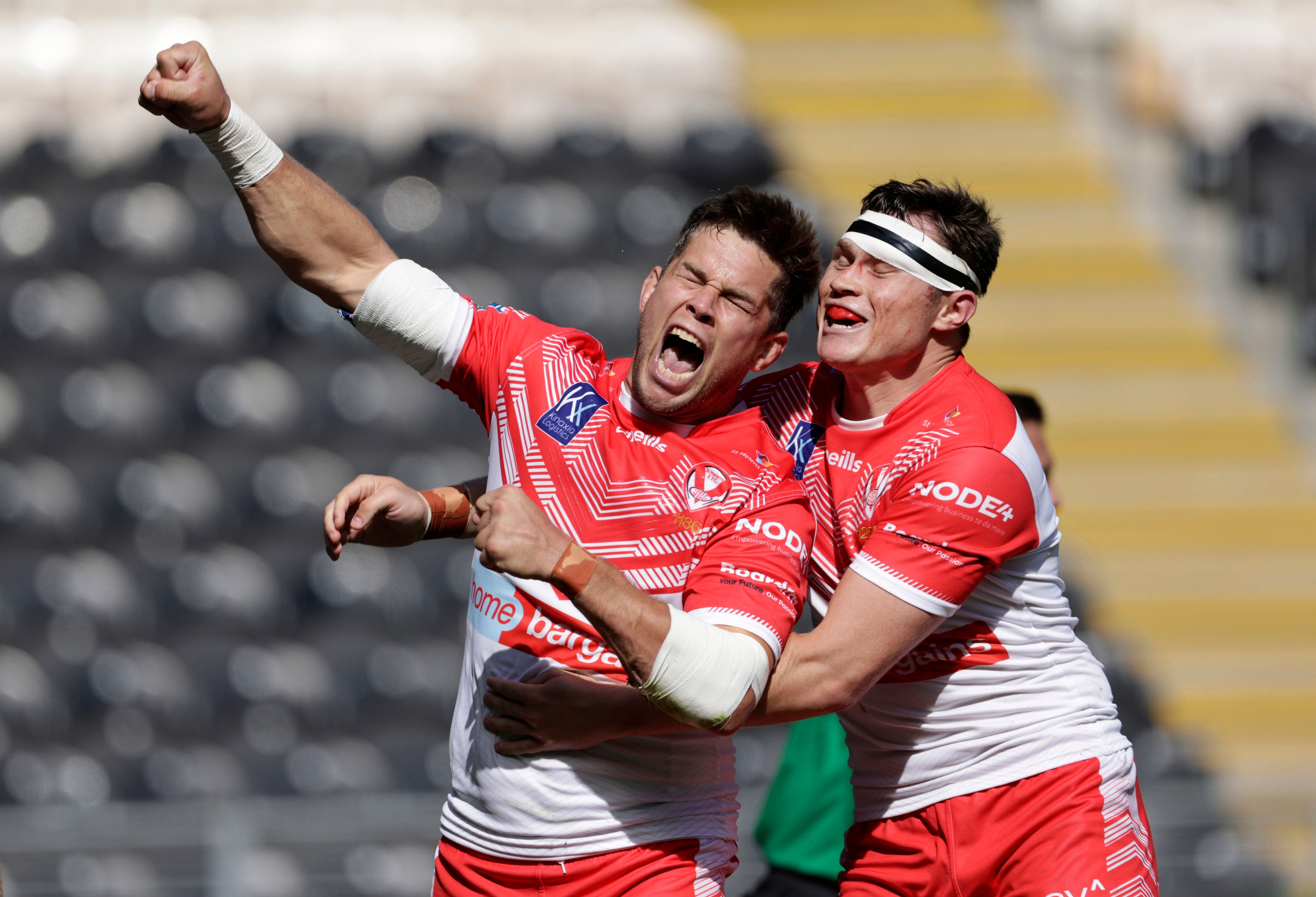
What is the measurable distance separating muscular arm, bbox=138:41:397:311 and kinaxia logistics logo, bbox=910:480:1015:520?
41.7 inches

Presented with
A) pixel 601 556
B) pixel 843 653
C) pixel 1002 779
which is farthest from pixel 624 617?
pixel 1002 779

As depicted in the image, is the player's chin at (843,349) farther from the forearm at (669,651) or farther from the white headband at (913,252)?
the forearm at (669,651)

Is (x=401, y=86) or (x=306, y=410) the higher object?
(x=401, y=86)

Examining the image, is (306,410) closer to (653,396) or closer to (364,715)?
(364,715)

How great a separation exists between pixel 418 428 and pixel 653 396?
4.46m

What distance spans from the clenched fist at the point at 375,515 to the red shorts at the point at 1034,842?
108cm

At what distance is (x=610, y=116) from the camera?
25.4 feet

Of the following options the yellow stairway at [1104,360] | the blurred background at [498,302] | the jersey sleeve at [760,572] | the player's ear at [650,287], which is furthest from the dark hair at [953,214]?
the yellow stairway at [1104,360]

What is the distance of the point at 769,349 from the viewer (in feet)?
8.57

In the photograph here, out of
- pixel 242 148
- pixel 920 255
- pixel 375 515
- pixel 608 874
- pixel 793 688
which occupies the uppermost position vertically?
pixel 242 148

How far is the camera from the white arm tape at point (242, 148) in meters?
2.43

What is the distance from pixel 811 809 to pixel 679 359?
1416 mm

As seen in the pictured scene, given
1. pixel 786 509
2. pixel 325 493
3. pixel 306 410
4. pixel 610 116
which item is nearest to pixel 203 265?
pixel 306 410

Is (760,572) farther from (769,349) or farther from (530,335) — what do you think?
(530,335)
